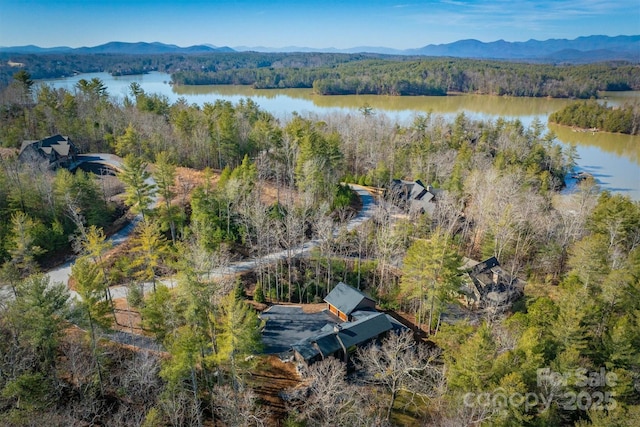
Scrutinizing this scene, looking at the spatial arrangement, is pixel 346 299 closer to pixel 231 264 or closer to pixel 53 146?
pixel 231 264

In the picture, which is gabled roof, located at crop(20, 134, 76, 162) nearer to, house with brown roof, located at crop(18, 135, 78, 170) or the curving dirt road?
house with brown roof, located at crop(18, 135, 78, 170)

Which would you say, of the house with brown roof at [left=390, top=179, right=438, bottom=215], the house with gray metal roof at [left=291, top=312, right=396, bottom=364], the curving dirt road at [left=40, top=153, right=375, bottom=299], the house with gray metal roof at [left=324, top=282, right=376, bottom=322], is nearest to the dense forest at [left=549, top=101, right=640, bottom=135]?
the house with brown roof at [left=390, top=179, right=438, bottom=215]

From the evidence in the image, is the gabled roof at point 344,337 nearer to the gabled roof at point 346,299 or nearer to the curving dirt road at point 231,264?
the gabled roof at point 346,299

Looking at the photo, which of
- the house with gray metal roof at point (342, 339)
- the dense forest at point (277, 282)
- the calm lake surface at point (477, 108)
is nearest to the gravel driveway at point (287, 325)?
the house with gray metal roof at point (342, 339)

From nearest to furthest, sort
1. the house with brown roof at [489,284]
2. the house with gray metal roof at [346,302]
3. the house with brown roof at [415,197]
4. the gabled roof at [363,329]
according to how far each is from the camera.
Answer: the gabled roof at [363,329], the house with gray metal roof at [346,302], the house with brown roof at [489,284], the house with brown roof at [415,197]

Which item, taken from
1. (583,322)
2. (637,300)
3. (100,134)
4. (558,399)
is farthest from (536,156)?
(100,134)

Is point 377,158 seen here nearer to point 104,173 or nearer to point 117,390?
point 104,173

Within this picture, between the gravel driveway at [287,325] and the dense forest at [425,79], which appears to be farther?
the dense forest at [425,79]
